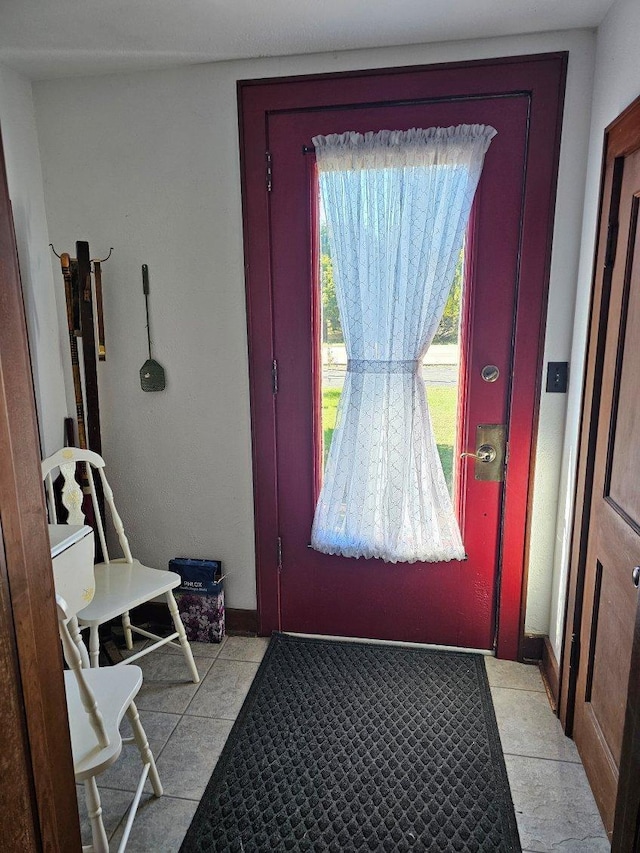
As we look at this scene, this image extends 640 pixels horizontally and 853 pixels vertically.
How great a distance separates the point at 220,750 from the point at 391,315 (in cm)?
167

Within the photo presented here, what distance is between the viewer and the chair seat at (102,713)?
1307 mm

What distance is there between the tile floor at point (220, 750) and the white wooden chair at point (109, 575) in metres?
0.12

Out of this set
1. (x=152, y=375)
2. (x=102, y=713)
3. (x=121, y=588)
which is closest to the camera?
(x=102, y=713)

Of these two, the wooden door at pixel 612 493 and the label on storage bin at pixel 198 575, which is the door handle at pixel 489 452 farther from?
the label on storage bin at pixel 198 575

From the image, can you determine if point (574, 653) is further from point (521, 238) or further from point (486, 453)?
point (521, 238)

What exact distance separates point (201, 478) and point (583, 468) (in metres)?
1.53

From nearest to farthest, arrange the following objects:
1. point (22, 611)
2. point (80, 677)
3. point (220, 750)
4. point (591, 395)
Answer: point (22, 611) → point (80, 677) → point (591, 395) → point (220, 750)

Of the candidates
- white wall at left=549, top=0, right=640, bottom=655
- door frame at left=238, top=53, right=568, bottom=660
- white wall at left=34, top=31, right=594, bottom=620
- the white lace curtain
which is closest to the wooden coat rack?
white wall at left=34, top=31, right=594, bottom=620

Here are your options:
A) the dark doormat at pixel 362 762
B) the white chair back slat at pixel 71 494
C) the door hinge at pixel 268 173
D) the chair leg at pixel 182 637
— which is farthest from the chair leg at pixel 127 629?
the door hinge at pixel 268 173

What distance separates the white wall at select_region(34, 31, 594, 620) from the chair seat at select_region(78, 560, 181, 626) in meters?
0.29

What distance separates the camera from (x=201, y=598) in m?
2.46

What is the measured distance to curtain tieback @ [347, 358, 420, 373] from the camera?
2.15 m

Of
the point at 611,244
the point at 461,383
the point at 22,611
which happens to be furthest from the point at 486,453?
the point at 22,611

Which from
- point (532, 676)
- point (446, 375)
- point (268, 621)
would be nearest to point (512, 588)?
point (532, 676)
